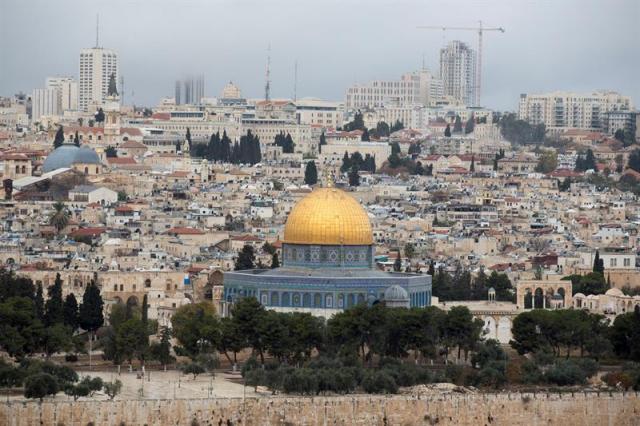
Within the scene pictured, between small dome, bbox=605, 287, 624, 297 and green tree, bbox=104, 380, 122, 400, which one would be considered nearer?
green tree, bbox=104, 380, 122, 400

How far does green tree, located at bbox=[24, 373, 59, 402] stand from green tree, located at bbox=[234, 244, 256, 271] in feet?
74.4

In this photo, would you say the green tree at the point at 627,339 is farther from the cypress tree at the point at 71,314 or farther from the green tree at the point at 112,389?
the green tree at the point at 112,389

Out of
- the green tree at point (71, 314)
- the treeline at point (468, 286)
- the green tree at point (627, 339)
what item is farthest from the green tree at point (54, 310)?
the green tree at point (627, 339)

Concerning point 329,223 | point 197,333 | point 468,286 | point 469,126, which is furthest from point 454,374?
point 469,126

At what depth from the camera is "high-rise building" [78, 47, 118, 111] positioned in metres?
186

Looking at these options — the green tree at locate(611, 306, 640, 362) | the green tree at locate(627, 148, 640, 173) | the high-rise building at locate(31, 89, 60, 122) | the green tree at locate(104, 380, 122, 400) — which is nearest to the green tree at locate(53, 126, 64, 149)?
the green tree at locate(627, 148, 640, 173)

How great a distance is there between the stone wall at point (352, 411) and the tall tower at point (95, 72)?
123 meters

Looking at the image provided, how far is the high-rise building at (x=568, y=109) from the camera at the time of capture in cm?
18638

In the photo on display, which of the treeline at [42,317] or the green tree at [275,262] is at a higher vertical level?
the green tree at [275,262]

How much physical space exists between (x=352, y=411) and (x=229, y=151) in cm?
7474

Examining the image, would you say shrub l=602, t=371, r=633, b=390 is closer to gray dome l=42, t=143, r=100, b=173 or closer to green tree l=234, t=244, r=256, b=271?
green tree l=234, t=244, r=256, b=271

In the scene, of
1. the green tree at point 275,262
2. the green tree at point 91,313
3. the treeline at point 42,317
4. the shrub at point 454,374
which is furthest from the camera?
the green tree at point 275,262

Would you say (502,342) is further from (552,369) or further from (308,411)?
(308,411)

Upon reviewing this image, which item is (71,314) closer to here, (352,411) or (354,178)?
(352,411)
